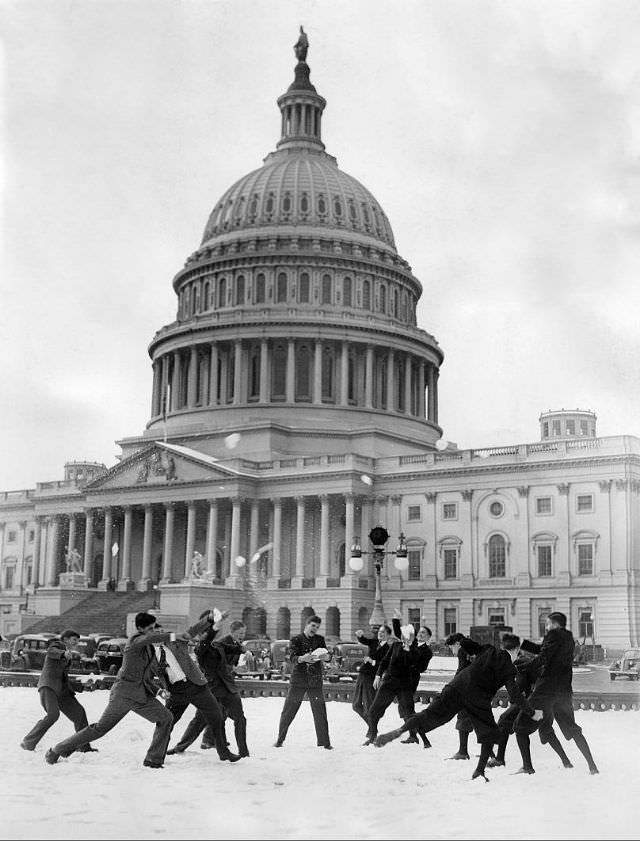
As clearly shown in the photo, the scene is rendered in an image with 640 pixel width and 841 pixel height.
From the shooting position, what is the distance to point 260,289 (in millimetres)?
106312

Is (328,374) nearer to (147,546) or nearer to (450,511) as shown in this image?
(147,546)

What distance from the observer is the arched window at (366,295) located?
107m

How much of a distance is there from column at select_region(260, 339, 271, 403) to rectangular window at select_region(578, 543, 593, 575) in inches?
1247

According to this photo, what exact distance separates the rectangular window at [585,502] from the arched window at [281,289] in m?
36.5

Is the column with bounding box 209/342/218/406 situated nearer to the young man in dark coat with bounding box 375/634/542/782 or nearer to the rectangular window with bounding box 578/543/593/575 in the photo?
the rectangular window with bounding box 578/543/593/575

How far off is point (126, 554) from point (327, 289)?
1150 inches

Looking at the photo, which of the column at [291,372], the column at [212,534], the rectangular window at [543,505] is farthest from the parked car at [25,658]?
the column at [291,372]

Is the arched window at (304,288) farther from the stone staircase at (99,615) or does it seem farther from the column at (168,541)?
the stone staircase at (99,615)

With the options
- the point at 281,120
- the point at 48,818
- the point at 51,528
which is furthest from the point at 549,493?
the point at 48,818

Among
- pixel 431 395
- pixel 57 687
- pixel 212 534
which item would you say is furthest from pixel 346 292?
pixel 57 687

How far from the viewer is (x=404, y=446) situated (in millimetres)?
98125

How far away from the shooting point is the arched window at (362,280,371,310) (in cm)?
10688

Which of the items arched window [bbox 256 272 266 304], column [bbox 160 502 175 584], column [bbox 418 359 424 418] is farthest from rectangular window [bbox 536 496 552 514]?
arched window [bbox 256 272 266 304]

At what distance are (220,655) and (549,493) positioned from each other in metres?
62.5
